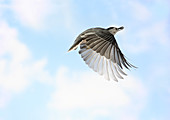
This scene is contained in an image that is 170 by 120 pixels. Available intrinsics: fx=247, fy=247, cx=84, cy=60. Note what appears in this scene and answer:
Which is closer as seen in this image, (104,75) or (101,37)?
(104,75)

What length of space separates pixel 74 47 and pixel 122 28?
3.30 ft

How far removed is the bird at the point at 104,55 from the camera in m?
3.62

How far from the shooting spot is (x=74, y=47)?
4320 mm

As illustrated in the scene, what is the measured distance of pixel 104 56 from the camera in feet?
12.2

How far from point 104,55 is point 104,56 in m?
0.02

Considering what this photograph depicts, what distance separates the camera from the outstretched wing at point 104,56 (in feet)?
11.9

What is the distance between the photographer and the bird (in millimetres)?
3624

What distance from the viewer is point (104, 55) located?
3717mm

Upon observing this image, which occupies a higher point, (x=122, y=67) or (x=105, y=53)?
(x=105, y=53)

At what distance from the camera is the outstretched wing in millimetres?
3632

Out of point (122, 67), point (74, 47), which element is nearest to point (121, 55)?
point (122, 67)

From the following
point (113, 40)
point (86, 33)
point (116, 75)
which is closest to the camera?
point (116, 75)

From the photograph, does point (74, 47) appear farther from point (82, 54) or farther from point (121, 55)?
point (121, 55)

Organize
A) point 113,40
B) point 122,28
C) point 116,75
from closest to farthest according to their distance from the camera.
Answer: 1. point 116,75
2. point 113,40
3. point 122,28
